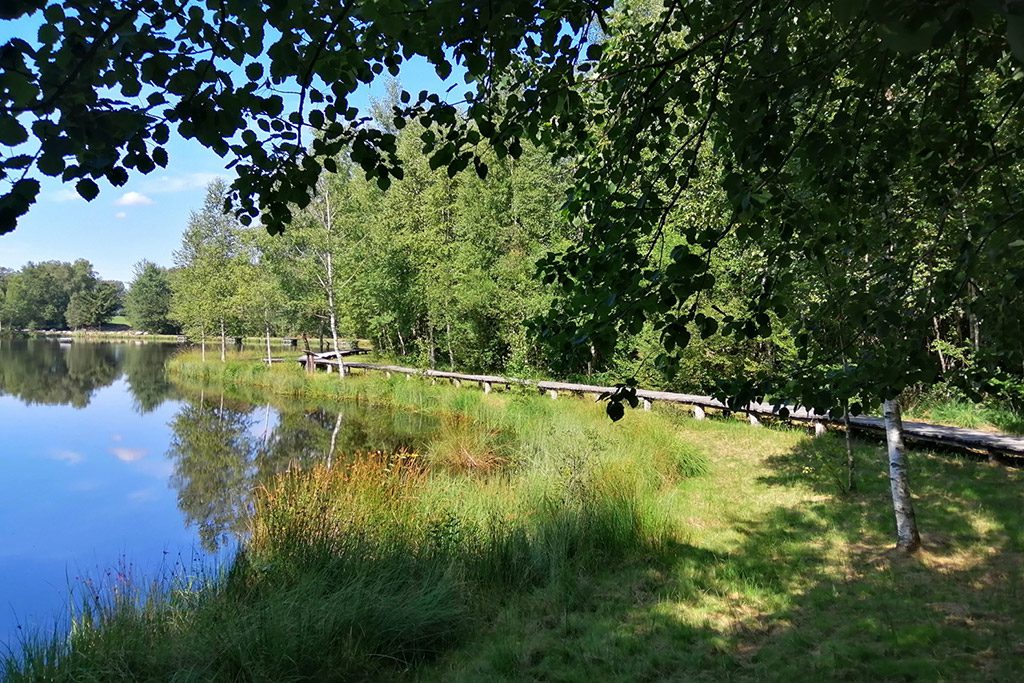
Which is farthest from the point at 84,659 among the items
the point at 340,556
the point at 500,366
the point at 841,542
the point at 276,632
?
the point at 500,366

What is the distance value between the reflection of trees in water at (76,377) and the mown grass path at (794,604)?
20227 millimetres

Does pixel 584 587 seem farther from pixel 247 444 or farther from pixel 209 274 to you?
pixel 209 274

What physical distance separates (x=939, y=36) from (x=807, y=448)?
9329mm

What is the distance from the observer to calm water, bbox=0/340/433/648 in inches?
282

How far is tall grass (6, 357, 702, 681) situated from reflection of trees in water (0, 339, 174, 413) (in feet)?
58.7

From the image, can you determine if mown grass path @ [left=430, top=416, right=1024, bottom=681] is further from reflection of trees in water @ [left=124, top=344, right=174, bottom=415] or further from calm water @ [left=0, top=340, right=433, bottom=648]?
reflection of trees in water @ [left=124, top=344, right=174, bottom=415]

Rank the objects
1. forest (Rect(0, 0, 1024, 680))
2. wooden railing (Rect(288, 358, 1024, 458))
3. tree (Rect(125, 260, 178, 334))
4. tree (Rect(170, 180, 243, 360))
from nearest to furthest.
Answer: forest (Rect(0, 0, 1024, 680))
wooden railing (Rect(288, 358, 1024, 458))
tree (Rect(170, 180, 243, 360))
tree (Rect(125, 260, 178, 334))

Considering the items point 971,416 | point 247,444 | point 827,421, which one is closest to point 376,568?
point 827,421

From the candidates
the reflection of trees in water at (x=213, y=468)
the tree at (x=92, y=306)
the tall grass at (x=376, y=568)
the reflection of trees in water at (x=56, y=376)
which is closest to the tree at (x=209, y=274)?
the reflection of trees in water at (x=56, y=376)

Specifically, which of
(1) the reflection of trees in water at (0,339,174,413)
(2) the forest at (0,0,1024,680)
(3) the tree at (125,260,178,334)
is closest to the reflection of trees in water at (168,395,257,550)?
(2) the forest at (0,0,1024,680)

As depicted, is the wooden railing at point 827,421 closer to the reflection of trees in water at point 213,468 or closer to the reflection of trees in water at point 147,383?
the reflection of trees in water at point 213,468

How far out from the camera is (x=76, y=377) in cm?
3130

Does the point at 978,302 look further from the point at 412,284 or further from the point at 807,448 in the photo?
the point at 412,284

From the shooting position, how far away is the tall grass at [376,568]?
359cm
